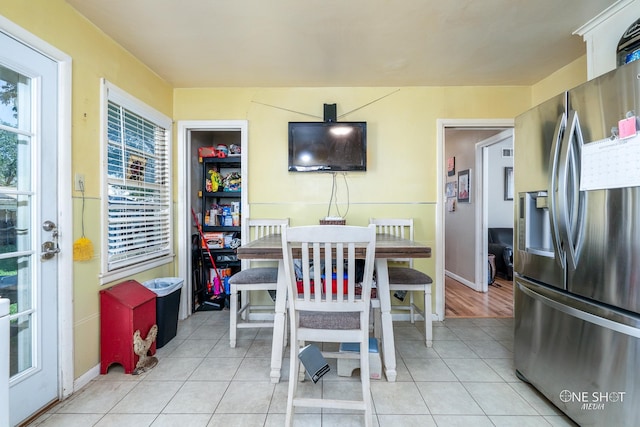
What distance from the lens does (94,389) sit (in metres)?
1.74

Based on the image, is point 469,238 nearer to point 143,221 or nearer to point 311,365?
point 311,365

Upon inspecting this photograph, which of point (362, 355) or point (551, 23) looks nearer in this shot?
point (362, 355)

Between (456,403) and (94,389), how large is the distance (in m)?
2.19

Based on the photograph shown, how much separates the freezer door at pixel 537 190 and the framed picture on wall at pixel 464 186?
244 centimetres

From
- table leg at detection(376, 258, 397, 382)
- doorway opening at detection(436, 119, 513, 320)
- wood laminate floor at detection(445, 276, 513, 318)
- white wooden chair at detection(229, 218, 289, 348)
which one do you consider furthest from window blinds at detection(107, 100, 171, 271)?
wood laminate floor at detection(445, 276, 513, 318)

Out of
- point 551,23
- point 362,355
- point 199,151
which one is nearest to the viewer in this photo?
point 362,355

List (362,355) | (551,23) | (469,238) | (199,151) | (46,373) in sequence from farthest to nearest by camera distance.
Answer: (469,238) → (199,151) → (551,23) → (46,373) → (362,355)

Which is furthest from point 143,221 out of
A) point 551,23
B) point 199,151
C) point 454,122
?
point 551,23

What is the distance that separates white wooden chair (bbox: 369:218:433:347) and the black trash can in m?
1.77

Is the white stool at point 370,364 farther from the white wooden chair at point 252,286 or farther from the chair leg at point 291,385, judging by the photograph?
the white wooden chair at point 252,286

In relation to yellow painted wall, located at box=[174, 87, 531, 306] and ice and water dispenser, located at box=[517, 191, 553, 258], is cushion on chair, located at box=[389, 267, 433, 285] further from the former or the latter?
ice and water dispenser, located at box=[517, 191, 553, 258]

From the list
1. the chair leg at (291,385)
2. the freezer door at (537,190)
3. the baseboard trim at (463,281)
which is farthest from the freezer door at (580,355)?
the baseboard trim at (463,281)

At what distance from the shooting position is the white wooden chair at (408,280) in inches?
86.7

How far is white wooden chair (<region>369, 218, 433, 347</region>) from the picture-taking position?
220 cm
